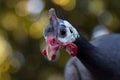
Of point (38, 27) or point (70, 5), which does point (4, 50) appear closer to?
point (38, 27)

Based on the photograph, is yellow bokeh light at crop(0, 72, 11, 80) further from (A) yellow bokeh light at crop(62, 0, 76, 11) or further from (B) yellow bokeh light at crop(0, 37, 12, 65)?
(A) yellow bokeh light at crop(62, 0, 76, 11)

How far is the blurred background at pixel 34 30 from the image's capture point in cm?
504

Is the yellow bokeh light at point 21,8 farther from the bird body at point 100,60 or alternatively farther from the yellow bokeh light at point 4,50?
the bird body at point 100,60

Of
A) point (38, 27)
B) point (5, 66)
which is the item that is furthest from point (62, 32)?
point (5, 66)

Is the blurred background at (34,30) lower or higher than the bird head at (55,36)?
lower

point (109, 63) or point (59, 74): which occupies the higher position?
point (109, 63)

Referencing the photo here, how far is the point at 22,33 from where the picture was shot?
5.12 meters

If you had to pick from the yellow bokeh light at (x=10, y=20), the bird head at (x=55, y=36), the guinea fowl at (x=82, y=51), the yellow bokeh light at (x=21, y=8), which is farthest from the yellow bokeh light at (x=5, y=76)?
the bird head at (x=55, y=36)

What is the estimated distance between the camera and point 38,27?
494 cm

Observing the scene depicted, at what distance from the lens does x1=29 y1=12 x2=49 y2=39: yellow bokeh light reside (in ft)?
16.1

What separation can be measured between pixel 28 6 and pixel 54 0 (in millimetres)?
259

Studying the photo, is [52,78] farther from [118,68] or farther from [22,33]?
[118,68]

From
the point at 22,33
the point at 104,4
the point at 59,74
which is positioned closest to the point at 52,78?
the point at 59,74

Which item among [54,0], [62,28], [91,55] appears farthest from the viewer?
[54,0]
